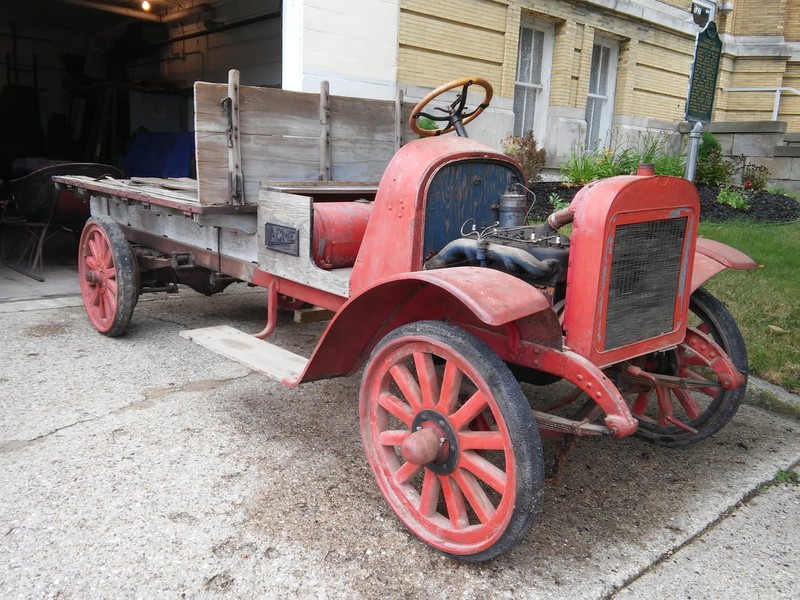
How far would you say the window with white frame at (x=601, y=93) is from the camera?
10.6 m

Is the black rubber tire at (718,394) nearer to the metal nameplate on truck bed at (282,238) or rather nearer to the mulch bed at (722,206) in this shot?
the metal nameplate on truck bed at (282,238)

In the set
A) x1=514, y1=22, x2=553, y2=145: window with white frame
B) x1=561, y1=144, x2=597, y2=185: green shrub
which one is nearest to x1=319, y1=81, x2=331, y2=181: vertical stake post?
x1=561, y1=144, x2=597, y2=185: green shrub

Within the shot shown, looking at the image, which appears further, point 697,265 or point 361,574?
point 697,265

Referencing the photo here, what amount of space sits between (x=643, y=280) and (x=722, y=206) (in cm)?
783

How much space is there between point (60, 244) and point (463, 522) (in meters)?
8.51

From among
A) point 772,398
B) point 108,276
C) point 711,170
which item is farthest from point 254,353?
point 711,170

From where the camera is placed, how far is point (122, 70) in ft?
49.4

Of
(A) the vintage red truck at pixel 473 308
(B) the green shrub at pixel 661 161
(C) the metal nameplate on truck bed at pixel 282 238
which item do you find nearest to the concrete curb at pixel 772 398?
(A) the vintage red truck at pixel 473 308

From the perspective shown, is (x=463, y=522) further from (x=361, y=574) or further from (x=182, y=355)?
(x=182, y=355)

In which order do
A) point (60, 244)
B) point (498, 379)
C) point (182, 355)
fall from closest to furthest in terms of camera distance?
1. point (498, 379)
2. point (182, 355)
3. point (60, 244)

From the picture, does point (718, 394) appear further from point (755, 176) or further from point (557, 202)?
point (755, 176)

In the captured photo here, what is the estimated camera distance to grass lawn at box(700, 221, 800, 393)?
14.1 feet

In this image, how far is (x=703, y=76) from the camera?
566cm

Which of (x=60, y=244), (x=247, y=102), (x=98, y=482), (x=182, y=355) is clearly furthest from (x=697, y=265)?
(x=60, y=244)
